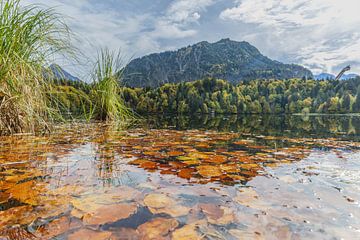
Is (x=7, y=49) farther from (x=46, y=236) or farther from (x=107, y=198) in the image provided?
(x=46, y=236)

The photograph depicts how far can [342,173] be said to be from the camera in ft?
6.97

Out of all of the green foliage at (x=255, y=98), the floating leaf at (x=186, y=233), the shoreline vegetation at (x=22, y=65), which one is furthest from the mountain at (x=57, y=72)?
the green foliage at (x=255, y=98)

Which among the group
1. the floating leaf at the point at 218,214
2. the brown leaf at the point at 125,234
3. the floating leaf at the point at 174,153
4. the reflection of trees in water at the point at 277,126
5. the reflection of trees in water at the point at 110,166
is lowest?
the reflection of trees in water at the point at 277,126

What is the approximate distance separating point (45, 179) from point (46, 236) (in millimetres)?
886

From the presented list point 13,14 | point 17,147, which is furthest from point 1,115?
point 13,14

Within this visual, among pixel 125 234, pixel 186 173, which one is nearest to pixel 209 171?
pixel 186 173

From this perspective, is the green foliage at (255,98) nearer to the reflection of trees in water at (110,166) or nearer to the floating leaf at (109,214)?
the reflection of trees in water at (110,166)

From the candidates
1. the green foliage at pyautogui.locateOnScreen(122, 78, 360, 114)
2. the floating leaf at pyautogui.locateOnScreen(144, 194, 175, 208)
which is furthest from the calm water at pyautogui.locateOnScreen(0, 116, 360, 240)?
the green foliage at pyautogui.locateOnScreen(122, 78, 360, 114)

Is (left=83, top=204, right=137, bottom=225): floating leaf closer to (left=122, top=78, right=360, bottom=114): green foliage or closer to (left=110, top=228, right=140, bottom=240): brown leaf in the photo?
(left=110, top=228, right=140, bottom=240): brown leaf

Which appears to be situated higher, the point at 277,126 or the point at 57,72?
the point at 57,72

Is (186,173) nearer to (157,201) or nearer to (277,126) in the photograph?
(157,201)

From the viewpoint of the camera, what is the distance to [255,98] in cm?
5006

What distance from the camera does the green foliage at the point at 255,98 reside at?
40.5m

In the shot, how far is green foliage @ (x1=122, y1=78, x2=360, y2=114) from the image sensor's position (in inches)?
1596
